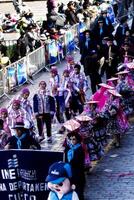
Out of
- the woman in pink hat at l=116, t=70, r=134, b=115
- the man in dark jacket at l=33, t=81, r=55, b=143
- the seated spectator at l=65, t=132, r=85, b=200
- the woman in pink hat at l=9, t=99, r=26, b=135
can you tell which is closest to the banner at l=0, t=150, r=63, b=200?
the seated spectator at l=65, t=132, r=85, b=200

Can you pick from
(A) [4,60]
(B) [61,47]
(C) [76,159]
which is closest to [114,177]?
(C) [76,159]

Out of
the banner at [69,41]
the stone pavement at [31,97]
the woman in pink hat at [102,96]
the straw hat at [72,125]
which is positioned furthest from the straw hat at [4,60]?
the straw hat at [72,125]

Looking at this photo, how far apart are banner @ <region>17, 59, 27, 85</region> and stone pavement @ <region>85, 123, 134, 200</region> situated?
621cm

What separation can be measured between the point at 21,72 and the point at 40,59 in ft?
7.20

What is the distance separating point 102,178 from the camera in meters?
12.2

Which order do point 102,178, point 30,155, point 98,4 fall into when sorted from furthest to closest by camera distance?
point 98,4 < point 102,178 < point 30,155

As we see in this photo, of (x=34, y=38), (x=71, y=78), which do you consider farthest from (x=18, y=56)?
(x=71, y=78)

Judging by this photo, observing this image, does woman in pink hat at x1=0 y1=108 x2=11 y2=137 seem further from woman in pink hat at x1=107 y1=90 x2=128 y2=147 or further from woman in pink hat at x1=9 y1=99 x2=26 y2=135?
woman in pink hat at x1=107 y1=90 x2=128 y2=147

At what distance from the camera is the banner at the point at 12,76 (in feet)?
61.4

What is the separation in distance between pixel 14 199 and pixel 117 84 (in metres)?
5.61

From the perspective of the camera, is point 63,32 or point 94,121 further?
point 63,32

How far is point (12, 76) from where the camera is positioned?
62.3 feet

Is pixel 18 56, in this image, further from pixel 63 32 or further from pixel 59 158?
pixel 59 158

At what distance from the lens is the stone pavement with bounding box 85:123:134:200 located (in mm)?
11484
